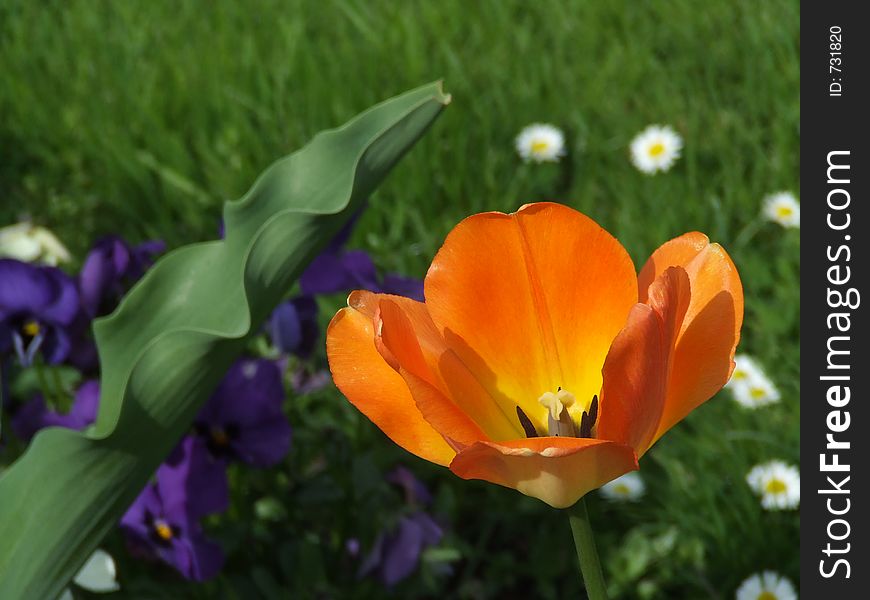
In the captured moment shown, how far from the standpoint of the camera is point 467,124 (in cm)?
268

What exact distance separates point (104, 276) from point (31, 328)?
0.33ft

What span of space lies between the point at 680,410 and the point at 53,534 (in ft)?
1.66

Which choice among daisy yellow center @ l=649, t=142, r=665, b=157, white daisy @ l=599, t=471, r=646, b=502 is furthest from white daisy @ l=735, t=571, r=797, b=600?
daisy yellow center @ l=649, t=142, r=665, b=157

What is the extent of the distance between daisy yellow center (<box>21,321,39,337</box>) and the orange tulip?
0.74 m

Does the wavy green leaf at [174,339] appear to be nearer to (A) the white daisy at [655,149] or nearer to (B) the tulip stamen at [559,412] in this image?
(B) the tulip stamen at [559,412]

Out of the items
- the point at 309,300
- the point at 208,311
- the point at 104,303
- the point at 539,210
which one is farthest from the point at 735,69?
the point at 539,210

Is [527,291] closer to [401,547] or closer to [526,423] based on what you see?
[526,423]

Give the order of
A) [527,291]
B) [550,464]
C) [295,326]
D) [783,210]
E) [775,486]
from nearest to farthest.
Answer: [550,464]
[527,291]
[295,326]
[775,486]
[783,210]

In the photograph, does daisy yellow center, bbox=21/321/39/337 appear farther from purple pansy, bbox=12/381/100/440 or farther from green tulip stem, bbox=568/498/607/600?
green tulip stem, bbox=568/498/607/600

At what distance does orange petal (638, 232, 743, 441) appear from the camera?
0.68 meters

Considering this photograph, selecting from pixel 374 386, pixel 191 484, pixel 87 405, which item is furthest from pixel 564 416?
pixel 87 405

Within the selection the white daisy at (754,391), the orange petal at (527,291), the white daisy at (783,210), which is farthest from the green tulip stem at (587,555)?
the white daisy at (783,210)

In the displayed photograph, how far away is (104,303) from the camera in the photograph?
140 cm

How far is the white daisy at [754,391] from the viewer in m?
1.92
